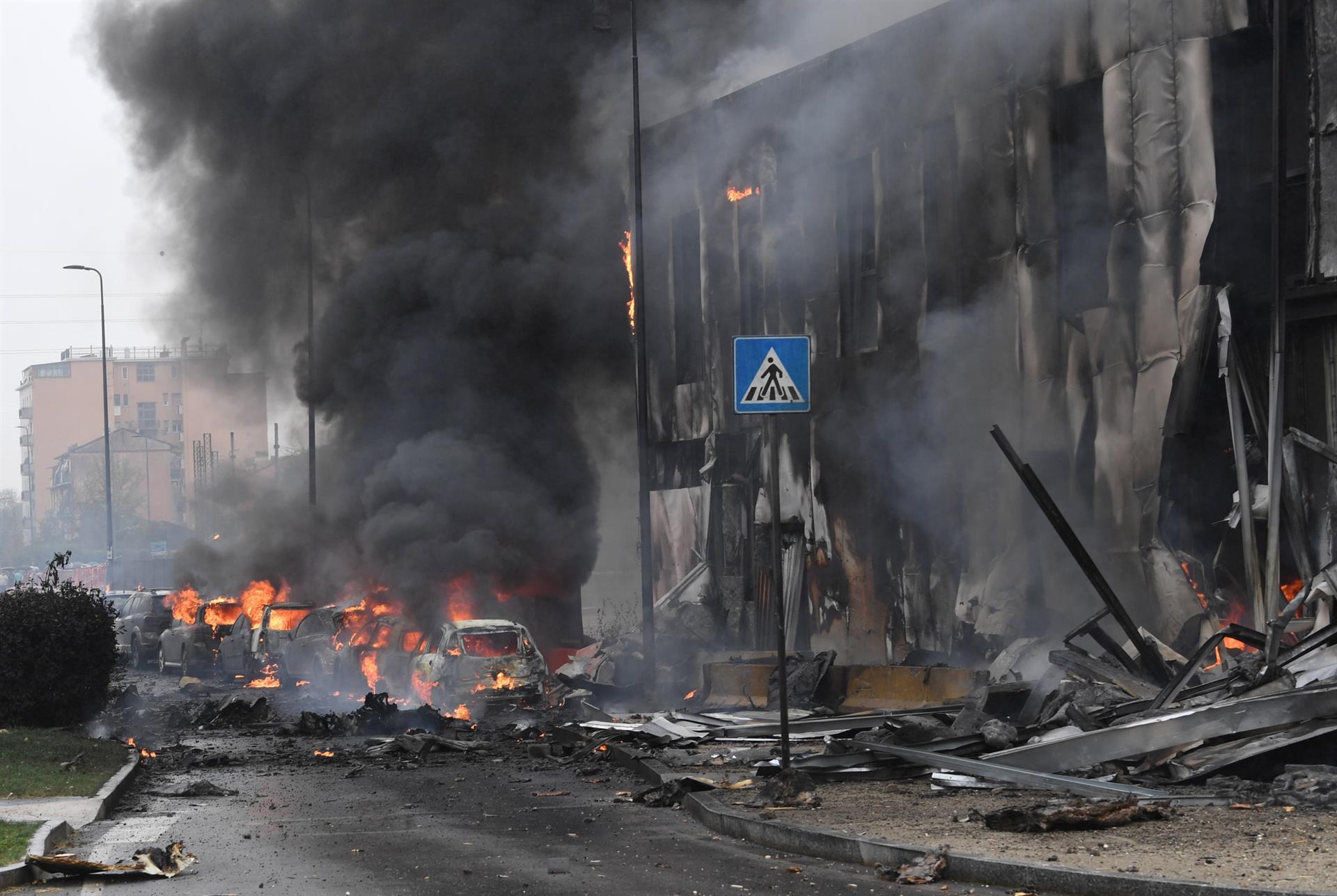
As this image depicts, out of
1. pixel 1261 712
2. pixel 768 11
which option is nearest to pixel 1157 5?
pixel 1261 712

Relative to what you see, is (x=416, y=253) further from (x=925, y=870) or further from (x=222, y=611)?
(x=925, y=870)

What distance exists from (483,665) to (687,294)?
9258mm

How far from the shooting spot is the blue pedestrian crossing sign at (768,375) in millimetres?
9781

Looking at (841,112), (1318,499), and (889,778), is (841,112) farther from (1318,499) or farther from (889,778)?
(889,778)

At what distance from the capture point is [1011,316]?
17.4m

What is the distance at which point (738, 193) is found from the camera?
23.1m

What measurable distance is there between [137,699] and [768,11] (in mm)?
15001

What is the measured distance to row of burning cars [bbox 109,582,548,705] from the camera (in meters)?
18.4

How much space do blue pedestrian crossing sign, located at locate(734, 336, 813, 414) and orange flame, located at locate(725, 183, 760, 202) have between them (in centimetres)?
1328

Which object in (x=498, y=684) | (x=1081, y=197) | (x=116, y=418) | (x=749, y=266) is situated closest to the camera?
(x=1081, y=197)

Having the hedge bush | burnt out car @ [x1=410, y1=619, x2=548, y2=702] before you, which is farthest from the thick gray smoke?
the hedge bush

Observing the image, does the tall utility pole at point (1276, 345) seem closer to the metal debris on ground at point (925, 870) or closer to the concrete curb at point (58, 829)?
the metal debris on ground at point (925, 870)

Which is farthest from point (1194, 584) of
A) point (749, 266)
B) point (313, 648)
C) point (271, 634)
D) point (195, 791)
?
point (271, 634)

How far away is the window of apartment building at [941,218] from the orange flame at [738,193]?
4.12 m
